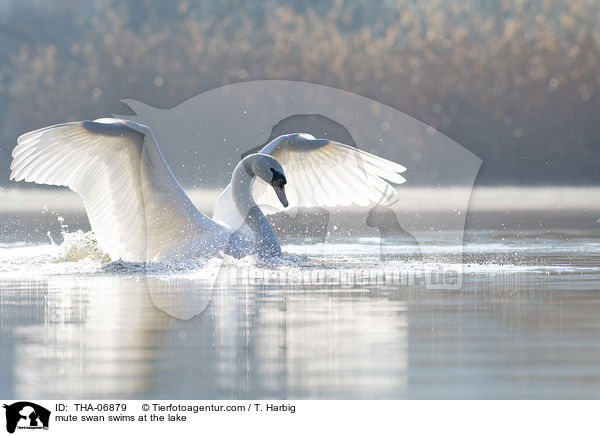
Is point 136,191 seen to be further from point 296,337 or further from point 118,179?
point 296,337

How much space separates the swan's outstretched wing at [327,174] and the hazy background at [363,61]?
29447mm

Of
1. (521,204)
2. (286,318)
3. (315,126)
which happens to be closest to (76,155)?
(286,318)

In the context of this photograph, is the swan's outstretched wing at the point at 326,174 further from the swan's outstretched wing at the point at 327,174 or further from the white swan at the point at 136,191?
the white swan at the point at 136,191

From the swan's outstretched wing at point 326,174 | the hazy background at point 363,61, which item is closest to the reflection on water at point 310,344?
the swan's outstretched wing at point 326,174

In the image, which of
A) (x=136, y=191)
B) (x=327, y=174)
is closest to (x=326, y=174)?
(x=327, y=174)

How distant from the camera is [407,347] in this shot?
21.1 feet

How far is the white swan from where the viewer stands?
10.4 metres

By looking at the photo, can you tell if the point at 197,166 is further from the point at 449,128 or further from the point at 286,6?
the point at 286,6

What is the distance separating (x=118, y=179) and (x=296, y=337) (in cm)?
442

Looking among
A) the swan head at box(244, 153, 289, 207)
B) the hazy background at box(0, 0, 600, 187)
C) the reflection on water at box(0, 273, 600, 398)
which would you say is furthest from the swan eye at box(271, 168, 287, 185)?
the hazy background at box(0, 0, 600, 187)

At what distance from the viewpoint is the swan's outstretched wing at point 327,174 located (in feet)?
41.3

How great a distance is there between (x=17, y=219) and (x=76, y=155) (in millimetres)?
9366
